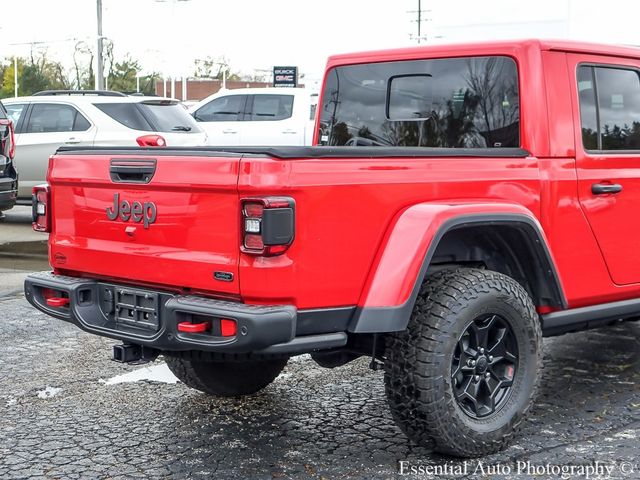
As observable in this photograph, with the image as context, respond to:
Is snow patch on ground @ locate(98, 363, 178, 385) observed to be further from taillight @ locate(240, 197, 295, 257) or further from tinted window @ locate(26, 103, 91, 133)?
tinted window @ locate(26, 103, 91, 133)

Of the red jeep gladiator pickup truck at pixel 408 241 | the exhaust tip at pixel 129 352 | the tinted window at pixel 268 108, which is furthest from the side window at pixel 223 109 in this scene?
the exhaust tip at pixel 129 352

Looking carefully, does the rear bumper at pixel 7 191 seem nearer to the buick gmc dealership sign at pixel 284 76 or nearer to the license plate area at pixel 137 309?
the license plate area at pixel 137 309

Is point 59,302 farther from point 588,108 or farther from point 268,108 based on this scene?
point 268,108

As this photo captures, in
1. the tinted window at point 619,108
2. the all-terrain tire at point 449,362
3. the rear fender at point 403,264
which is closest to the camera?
the rear fender at point 403,264

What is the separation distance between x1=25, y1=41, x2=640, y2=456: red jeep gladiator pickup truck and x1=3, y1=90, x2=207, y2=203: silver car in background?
799cm

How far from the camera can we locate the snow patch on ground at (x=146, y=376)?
540 cm

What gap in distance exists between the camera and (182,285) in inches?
151

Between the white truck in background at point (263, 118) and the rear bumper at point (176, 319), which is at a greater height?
the white truck in background at point (263, 118)

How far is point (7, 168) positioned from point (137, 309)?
24.0 ft

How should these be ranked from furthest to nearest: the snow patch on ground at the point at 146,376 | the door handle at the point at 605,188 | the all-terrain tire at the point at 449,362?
the snow patch on ground at the point at 146,376, the door handle at the point at 605,188, the all-terrain tire at the point at 449,362

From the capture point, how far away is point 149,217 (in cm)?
396

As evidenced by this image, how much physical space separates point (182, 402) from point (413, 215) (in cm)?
185

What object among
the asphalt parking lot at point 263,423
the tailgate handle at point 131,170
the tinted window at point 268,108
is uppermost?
the tinted window at point 268,108

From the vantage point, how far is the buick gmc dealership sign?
35156mm
